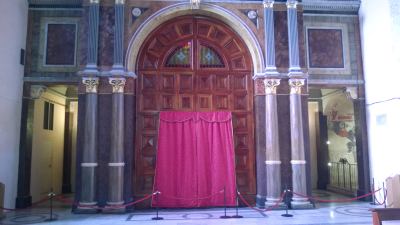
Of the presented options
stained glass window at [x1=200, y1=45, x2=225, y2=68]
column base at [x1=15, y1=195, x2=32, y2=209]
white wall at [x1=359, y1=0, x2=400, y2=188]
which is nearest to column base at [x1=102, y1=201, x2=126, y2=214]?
column base at [x1=15, y1=195, x2=32, y2=209]

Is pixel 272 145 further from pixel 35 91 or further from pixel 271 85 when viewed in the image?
pixel 35 91

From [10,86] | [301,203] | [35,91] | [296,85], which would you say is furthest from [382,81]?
[10,86]

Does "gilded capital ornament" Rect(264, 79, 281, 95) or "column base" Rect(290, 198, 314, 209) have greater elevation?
"gilded capital ornament" Rect(264, 79, 281, 95)

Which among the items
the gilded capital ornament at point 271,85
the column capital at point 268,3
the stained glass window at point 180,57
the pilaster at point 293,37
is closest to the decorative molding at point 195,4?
the stained glass window at point 180,57

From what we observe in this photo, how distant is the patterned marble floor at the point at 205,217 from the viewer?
7.88 m

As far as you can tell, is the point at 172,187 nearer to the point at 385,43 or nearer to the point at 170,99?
the point at 170,99

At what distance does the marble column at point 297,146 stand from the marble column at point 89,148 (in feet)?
15.9

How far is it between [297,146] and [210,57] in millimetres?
3247

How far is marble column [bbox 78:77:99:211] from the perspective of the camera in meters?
8.92

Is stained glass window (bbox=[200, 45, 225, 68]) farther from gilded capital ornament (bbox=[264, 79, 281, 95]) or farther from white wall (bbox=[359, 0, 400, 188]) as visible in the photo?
white wall (bbox=[359, 0, 400, 188])

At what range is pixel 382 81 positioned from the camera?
33.2ft

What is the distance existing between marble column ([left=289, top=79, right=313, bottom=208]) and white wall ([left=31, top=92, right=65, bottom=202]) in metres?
7.15

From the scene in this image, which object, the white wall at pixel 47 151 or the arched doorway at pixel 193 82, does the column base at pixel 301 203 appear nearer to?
the arched doorway at pixel 193 82

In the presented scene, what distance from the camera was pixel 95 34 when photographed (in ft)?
30.8
